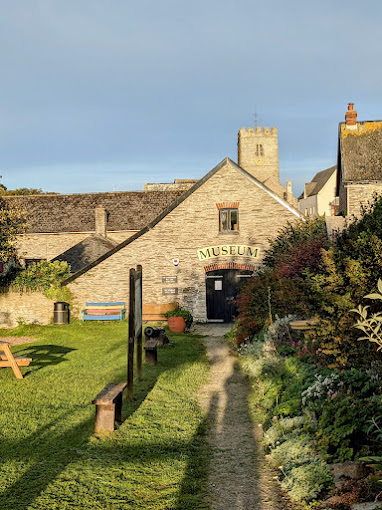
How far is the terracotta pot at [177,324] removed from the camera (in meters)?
19.7

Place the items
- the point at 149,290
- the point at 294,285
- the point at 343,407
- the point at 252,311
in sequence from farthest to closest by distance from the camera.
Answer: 1. the point at 149,290
2. the point at 252,311
3. the point at 294,285
4. the point at 343,407

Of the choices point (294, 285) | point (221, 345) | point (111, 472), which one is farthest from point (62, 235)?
point (111, 472)

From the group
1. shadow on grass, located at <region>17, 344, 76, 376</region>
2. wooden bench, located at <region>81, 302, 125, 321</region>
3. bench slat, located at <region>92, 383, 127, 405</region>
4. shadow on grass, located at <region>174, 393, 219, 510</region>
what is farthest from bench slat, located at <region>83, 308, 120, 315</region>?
shadow on grass, located at <region>174, 393, 219, 510</region>

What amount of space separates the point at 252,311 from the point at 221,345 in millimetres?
2585

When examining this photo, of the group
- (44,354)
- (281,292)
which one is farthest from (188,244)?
(281,292)

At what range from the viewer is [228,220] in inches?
867

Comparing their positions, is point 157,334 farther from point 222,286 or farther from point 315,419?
point 315,419

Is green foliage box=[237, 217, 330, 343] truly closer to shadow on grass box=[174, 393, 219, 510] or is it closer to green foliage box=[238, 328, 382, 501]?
green foliage box=[238, 328, 382, 501]

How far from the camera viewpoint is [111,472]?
5859 mm

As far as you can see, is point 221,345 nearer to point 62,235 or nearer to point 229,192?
point 229,192

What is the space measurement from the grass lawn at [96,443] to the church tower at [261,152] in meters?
71.2

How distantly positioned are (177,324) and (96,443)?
42.3ft

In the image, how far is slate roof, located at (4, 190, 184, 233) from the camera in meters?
33.5

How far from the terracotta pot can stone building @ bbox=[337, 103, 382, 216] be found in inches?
417
